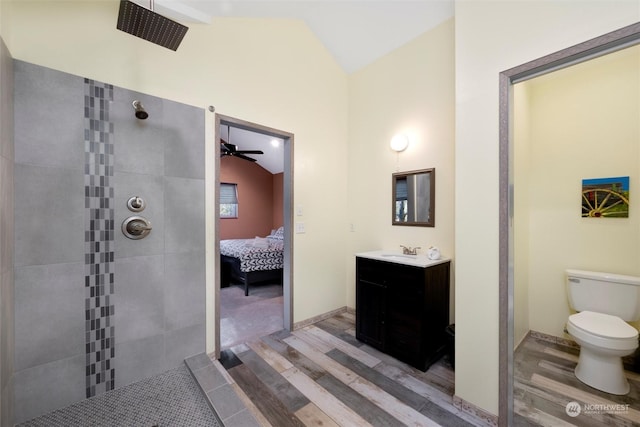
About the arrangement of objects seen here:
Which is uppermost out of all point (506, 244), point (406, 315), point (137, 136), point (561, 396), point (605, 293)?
point (137, 136)

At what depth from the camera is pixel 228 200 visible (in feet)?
21.8

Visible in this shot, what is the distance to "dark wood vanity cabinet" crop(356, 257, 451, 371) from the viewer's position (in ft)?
6.86

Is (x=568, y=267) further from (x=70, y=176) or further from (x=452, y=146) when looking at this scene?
(x=70, y=176)

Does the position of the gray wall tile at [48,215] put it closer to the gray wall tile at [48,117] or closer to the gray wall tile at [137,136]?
the gray wall tile at [48,117]

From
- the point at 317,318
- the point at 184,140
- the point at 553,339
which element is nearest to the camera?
the point at 184,140

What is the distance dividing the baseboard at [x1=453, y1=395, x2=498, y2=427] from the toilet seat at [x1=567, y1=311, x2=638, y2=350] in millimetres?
983

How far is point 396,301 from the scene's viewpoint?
2.26 m

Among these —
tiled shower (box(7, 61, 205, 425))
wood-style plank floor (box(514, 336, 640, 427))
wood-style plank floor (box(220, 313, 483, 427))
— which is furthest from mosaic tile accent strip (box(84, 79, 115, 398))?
wood-style plank floor (box(514, 336, 640, 427))

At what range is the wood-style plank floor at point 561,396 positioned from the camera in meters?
1.58

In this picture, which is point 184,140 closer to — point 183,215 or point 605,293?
point 183,215

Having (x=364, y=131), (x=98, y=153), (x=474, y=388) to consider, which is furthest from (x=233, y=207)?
(x=474, y=388)

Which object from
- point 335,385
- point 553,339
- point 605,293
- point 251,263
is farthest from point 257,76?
point 553,339

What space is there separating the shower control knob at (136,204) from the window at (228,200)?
4817 millimetres

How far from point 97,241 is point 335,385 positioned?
1979 millimetres
